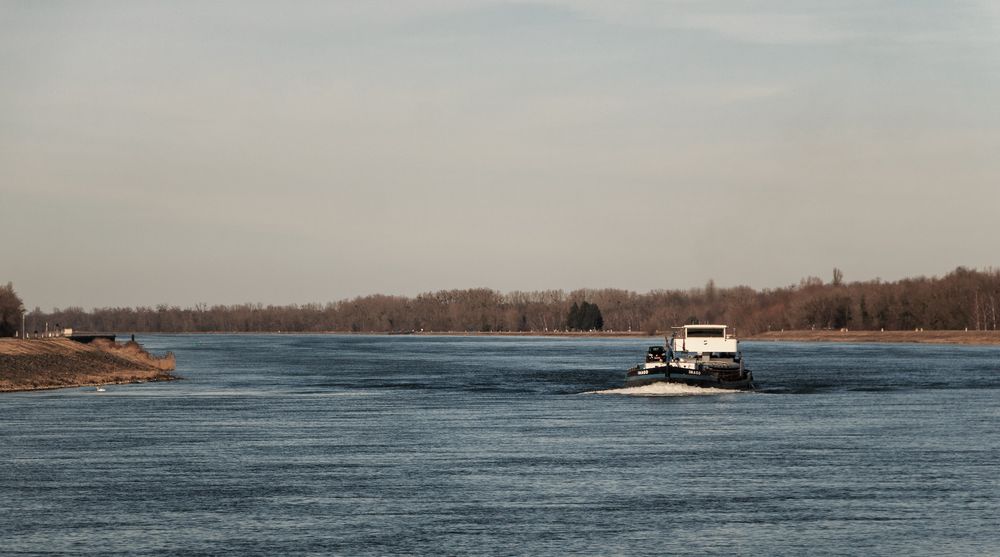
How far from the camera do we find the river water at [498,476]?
34688 mm

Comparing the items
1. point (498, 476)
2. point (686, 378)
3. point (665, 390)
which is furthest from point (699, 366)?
point (498, 476)

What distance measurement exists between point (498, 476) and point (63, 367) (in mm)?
80986

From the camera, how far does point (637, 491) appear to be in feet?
142

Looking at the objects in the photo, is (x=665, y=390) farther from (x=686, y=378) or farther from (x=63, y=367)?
(x=63, y=367)

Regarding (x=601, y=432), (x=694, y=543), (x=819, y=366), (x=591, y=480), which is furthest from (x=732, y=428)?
(x=819, y=366)

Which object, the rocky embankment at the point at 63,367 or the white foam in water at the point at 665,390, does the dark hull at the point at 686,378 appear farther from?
the rocky embankment at the point at 63,367

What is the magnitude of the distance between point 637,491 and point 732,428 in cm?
2761

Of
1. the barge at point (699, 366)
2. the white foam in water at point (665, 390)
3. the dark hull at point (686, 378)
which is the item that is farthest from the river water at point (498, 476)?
the barge at point (699, 366)

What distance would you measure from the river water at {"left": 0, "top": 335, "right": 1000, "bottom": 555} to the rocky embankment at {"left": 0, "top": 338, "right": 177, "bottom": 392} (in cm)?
1473

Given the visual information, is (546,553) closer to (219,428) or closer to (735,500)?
(735,500)

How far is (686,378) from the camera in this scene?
109m

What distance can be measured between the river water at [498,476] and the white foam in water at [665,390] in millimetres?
10467

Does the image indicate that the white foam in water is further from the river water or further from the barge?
the river water

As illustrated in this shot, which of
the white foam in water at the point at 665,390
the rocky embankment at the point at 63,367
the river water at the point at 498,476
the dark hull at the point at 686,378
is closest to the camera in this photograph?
the river water at the point at 498,476
